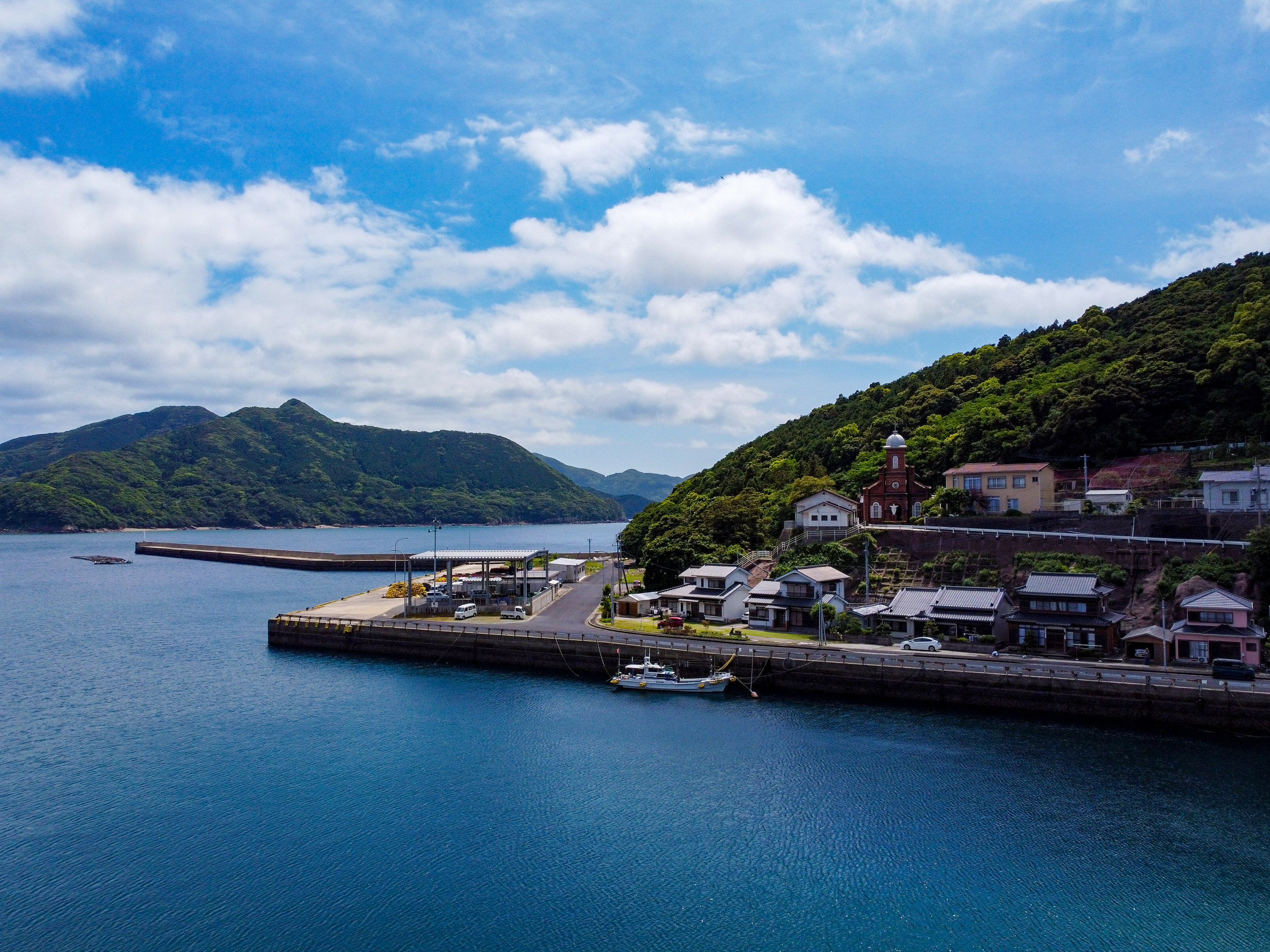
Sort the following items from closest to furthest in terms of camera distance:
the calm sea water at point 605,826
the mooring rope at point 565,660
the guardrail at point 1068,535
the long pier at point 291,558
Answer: the calm sea water at point 605,826 → the guardrail at point 1068,535 → the mooring rope at point 565,660 → the long pier at point 291,558

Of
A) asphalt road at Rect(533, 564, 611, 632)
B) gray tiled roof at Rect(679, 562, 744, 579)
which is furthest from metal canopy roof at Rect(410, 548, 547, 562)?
gray tiled roof at Rect(679, 562, 744, 579)

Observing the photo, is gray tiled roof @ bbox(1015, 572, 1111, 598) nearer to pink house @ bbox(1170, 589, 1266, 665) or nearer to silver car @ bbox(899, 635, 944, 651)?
pink house @ bbox(1170, 589, 1266, 665)

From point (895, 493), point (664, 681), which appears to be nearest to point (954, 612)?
point (664, 681)

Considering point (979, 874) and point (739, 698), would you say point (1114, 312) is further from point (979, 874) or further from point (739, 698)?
point (979, 874)

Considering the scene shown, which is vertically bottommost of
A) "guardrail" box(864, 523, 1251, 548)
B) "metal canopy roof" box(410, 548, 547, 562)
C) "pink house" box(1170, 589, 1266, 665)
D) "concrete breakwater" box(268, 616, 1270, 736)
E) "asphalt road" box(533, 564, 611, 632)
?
"concrete breakwater" box(268, 616, 1270, 736)

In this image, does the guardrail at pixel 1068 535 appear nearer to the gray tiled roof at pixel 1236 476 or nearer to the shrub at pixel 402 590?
the gray tiled roof at pixel 1236 476

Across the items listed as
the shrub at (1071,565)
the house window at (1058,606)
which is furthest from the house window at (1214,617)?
the shrub at (1071,565)
